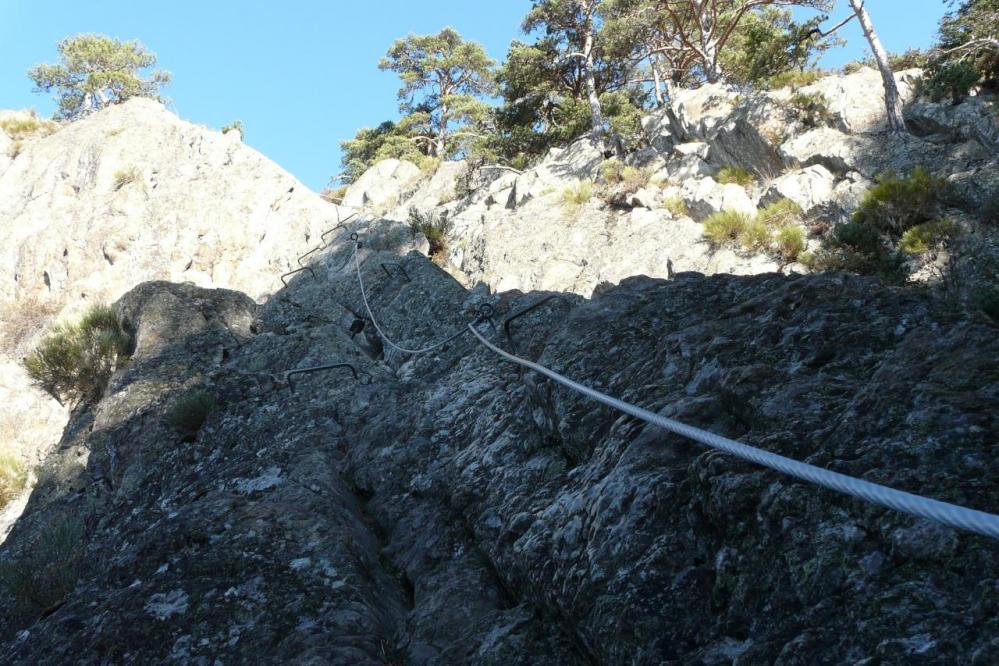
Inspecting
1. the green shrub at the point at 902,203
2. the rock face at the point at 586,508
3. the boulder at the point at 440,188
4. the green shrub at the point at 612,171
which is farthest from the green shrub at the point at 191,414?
the boulder at the point at 440,188

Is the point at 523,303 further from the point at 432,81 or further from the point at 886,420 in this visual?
the point at 432,81

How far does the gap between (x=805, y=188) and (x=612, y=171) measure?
16.9 feet

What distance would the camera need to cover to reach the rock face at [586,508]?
198 centimetres

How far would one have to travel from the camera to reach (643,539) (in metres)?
2.55

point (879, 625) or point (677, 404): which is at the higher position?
point (677, 404)

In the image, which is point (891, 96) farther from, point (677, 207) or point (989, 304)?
point (989, 304)

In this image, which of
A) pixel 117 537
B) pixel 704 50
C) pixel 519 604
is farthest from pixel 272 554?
pixel 704 50

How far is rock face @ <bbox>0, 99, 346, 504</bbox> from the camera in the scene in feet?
60.1

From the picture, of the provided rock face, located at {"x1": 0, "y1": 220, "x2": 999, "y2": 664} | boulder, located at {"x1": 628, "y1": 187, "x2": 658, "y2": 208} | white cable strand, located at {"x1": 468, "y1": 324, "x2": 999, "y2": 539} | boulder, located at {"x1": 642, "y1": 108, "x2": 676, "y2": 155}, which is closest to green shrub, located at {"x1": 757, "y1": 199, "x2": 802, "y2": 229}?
boulder, located at {"x1": 628, "y1": 187, "x2": 658, "y2": 208}

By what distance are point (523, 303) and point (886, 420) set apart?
15.3 ft

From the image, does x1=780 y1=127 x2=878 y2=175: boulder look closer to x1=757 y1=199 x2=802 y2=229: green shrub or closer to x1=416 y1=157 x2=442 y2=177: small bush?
x1=757 y1=199 x2=802 y2=229: green shrub

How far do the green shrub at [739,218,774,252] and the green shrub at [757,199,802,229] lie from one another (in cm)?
45

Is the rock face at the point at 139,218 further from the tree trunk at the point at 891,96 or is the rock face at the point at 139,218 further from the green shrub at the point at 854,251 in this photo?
the tree trunk at the point at 891,96

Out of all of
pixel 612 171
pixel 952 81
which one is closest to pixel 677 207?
pixel 612 171
